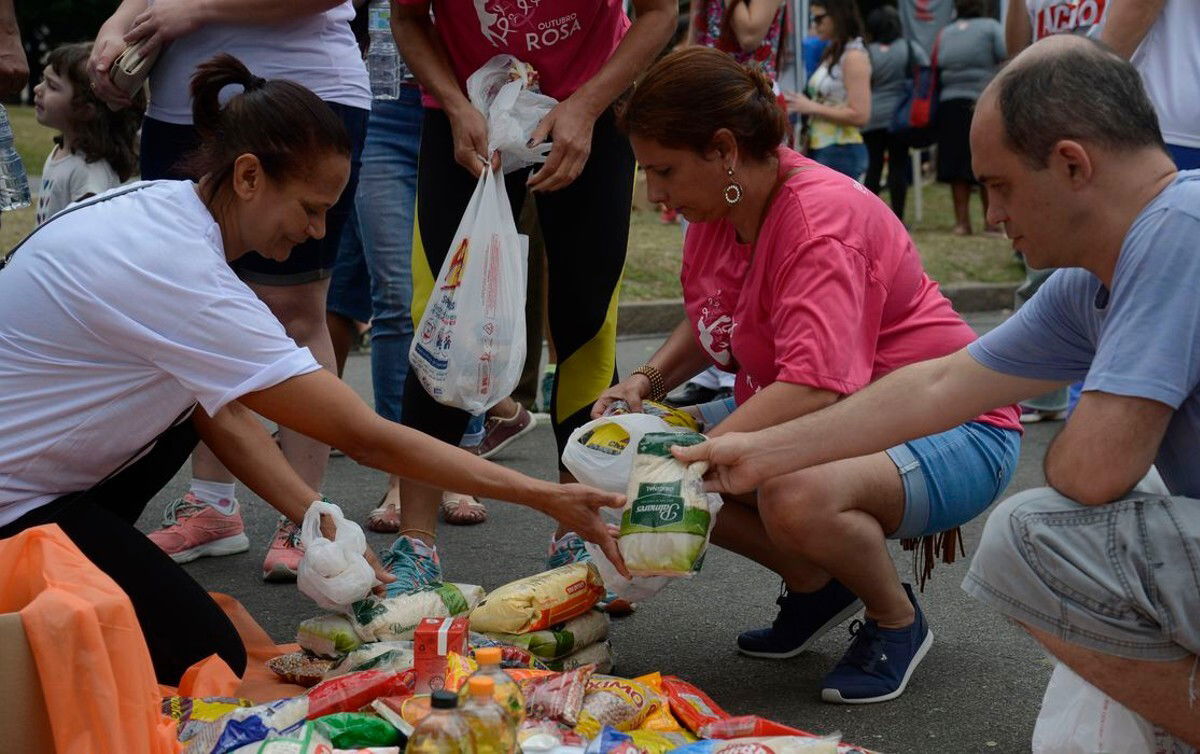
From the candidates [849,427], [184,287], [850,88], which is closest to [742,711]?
[849,427]

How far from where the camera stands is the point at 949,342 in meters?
3.13

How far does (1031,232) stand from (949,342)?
844 mm

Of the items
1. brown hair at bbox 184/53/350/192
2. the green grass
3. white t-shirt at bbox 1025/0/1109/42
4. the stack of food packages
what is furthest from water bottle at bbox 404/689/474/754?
the green grass

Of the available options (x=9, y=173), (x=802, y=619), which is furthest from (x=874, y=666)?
(x=9, y=173)

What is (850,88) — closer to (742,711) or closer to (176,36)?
(176,36)

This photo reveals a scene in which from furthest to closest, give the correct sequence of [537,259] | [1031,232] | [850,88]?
[850,88] → [537,259] → [1031,232]

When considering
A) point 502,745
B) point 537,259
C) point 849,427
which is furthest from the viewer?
point 537,259

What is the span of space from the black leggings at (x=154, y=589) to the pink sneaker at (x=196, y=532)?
95 cm

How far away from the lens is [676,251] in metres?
10.2

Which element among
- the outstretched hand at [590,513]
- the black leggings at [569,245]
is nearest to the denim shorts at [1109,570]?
the outstretched hand at [590,513]

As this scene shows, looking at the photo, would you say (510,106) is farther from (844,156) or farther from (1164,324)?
(844,156)

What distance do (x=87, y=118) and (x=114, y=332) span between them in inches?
108

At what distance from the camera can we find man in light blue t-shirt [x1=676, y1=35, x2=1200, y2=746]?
2152mm

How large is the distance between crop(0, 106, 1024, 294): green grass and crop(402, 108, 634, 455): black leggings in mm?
3802
